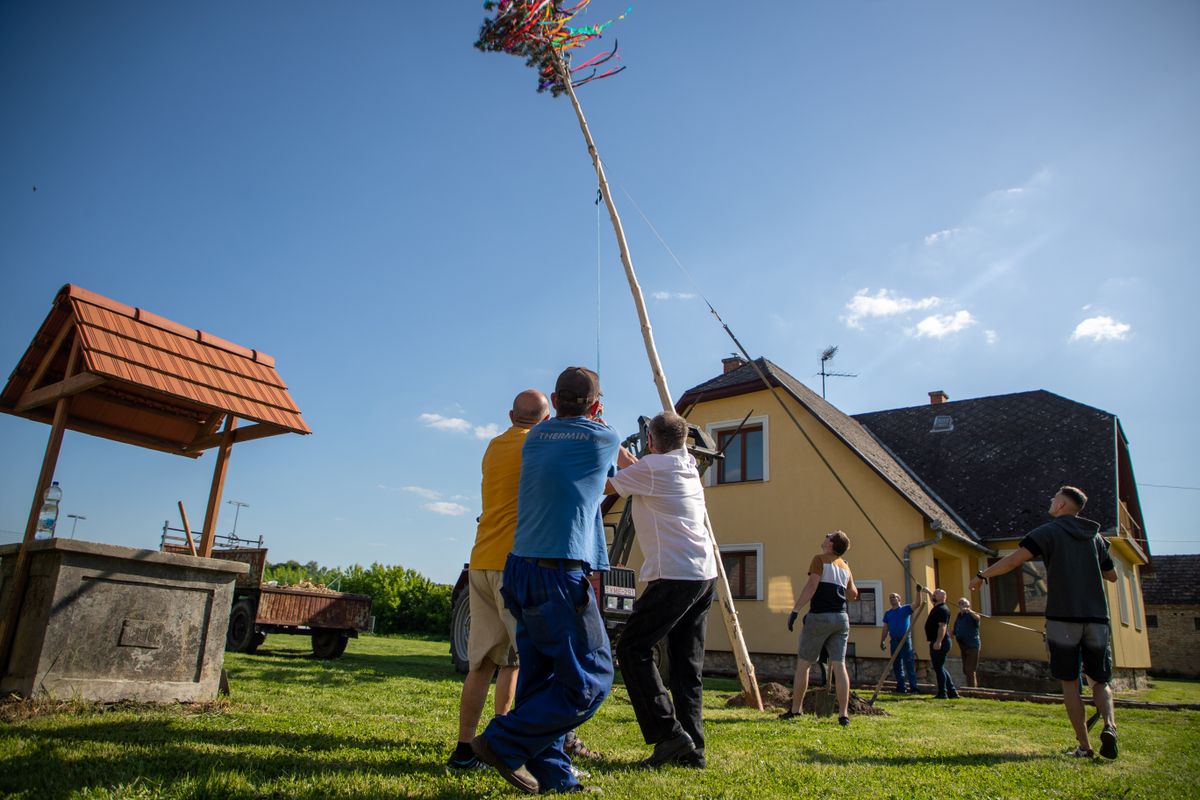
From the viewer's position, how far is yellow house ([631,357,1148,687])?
52.9 feet

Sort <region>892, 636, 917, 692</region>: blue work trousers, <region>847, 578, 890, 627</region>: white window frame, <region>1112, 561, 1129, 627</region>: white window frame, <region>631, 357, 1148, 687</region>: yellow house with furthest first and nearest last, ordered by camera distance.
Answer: <region>1112, 561, 1129, 627</region>: white window frame
<region>631, 357, 1148, 687</region>: yellow house
<region>847, 578, 890, 627</region>: white window frame
<region>892, 636, 917, 692</region>: blue work trousers

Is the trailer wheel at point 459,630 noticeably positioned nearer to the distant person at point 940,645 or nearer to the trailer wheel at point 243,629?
the trailer wheel at point 243,629

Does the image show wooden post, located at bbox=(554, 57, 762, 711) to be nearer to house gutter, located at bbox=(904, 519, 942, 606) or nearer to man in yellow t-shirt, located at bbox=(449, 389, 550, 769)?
man in yellow t-shirt, located at bbox=(449, 389, 550, 769)

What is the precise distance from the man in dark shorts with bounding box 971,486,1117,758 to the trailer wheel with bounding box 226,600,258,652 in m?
11.4

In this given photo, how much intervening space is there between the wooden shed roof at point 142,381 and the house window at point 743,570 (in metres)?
13.1

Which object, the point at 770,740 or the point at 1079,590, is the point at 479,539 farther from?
the point at 1079,590

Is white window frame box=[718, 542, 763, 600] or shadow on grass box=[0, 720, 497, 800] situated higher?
white window frame box=[718, 542, 763, 600]

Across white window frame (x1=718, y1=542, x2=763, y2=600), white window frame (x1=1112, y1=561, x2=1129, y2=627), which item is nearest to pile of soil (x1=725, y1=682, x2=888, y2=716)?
white window frame (x1=718, y1=542, x2=763, y2=600)

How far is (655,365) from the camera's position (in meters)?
9.75

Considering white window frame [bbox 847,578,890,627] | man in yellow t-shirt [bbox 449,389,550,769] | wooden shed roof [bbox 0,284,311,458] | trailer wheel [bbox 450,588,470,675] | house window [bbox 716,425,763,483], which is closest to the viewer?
man in yellow t-shirt [bbox 449,389,550,769]

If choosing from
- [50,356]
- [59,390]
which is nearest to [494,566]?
[59,390]

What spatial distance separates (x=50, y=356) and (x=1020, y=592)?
1899 centimetres

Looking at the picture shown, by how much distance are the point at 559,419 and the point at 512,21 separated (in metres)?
8.64

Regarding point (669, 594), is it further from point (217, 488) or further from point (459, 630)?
point (459, 630)
